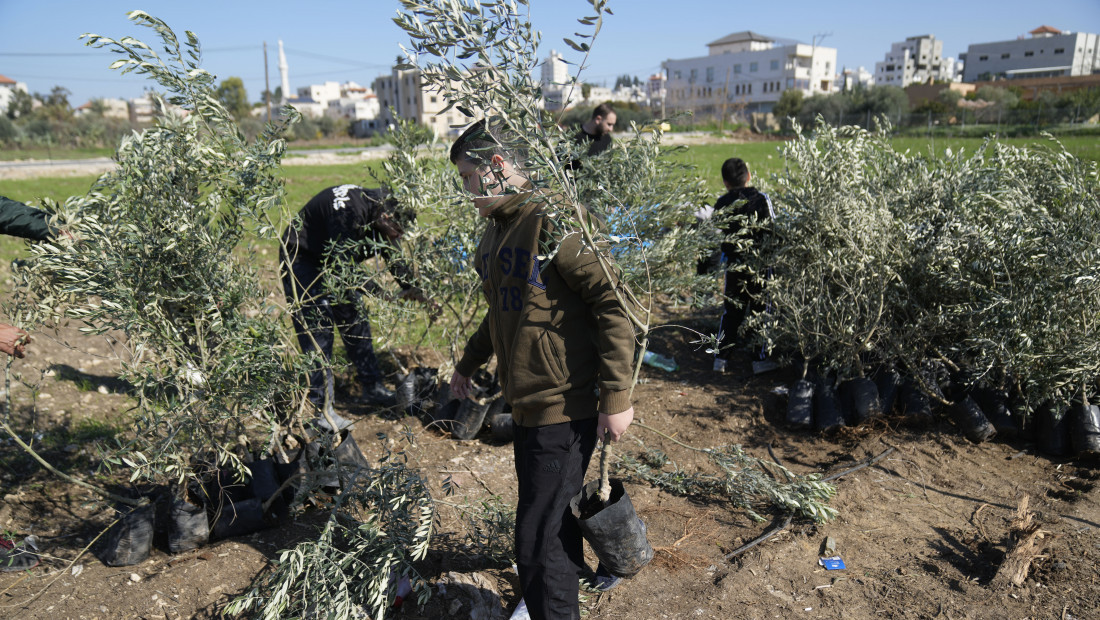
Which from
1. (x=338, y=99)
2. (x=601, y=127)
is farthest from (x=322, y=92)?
(x=601, y=127)

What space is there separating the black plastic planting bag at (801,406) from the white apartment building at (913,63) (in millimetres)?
129212

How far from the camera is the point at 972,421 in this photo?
4.00 meters

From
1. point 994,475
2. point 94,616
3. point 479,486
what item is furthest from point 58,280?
point 994,475

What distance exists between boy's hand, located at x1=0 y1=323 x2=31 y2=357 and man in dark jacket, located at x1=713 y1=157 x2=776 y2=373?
4.35 metres

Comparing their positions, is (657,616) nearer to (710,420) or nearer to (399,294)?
(710,420)

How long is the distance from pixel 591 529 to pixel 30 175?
1165 inches

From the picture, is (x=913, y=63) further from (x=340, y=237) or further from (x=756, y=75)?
(x=340, y=237)

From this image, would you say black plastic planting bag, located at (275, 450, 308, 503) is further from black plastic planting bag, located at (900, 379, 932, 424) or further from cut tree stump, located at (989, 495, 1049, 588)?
black plastic planting bag, located at (900, 379, 932, 424)

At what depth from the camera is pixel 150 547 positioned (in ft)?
9.89

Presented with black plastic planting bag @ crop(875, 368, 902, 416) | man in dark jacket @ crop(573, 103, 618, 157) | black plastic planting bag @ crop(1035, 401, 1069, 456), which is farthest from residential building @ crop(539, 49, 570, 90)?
man in dark jacket @ crop(573, 103, 618, 157)

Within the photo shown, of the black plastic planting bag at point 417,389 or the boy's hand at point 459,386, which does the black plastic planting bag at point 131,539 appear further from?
the black plastic planting bag at point 417,389

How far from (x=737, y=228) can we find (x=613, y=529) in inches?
149

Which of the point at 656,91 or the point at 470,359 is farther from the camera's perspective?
the point at 656,91

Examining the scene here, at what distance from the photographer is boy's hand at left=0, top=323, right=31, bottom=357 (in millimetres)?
2875
